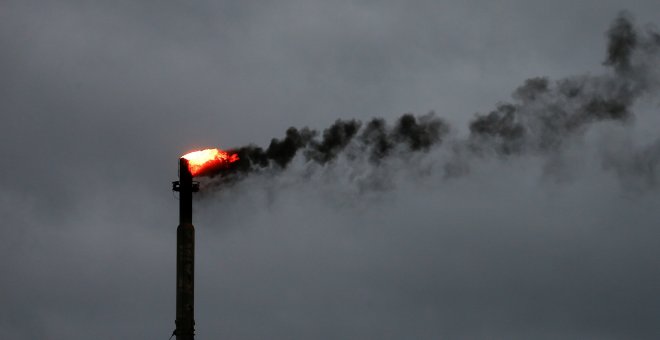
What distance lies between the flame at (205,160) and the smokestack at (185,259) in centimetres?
32

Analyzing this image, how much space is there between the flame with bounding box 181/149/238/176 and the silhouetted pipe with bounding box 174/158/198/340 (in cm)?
36

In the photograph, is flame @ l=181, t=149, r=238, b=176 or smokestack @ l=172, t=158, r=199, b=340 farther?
flame @ l=181, t=149, r=238, b=176

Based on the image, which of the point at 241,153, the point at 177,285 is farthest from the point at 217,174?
the point at 177,285

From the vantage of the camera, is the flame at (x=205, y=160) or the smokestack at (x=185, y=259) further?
the flame at (x=205, y=160)

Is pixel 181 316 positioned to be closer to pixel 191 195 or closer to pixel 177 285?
pixel 177 285

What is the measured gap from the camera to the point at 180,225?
6694 cm

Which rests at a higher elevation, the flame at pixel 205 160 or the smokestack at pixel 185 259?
the flame at pixel 205 160

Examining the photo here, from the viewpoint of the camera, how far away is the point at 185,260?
66500mm

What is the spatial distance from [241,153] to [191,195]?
3.93 metres

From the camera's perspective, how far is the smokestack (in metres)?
65.8

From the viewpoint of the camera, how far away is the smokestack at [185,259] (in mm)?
65750

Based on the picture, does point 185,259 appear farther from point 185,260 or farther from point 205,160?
point 205,160

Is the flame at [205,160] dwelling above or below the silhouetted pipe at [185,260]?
above

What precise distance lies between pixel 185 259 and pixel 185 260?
5cm
